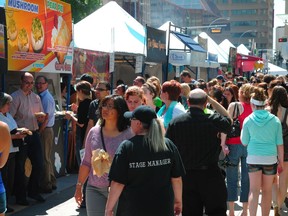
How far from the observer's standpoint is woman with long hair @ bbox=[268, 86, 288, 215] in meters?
7.40

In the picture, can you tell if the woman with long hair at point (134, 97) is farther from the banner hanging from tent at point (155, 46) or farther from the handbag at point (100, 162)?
the banner hanging from tent at point (155, 46)

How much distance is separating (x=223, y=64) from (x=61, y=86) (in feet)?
68.1

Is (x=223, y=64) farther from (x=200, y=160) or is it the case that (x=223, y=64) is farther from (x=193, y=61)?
(x=200, y=160)

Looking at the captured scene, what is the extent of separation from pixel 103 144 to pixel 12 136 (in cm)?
298

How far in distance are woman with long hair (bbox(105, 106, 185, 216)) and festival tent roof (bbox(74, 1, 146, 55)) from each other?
9502 millimetres

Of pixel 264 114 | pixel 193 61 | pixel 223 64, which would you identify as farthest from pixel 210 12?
pixel 264 114

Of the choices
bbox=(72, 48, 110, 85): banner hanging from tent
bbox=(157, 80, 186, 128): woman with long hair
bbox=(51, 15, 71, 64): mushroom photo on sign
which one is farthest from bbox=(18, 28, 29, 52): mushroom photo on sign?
bbox=(72, 48, 110, 85): banner hanging from tent

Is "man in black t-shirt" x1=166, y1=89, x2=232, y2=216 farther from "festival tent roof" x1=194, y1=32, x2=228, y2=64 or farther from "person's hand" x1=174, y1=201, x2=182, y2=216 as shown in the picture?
"festival tent roof" x1=194, y1=32, x2=228, y2=64

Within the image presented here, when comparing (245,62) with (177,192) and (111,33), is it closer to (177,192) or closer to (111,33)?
(111,33)

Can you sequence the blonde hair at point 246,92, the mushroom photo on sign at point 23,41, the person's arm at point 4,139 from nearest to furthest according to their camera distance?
the person's arm at point 4,139, the blonde hair at point 246,92, the mushroom photo on sign at point 23,41

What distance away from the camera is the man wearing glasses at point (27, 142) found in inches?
318

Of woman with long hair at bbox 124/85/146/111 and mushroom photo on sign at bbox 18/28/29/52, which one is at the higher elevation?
mushroom photo on sign at bbox 18/28/29/52

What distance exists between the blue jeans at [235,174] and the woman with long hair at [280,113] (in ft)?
1.59

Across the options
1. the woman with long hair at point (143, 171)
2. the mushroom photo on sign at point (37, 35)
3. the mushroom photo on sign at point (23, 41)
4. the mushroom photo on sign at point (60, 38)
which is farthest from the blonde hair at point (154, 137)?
the mushroom photo on sign at point (60, 38)
